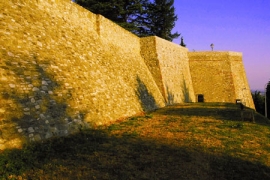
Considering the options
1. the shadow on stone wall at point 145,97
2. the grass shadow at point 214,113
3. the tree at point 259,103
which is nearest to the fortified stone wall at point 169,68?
the shadow on stone wall at point 145,97

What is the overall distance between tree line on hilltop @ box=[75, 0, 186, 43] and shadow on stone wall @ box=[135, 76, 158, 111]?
13795 millimetres

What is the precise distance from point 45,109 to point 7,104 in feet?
4.53

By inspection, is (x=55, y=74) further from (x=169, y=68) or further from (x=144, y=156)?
(x=169, y=68)

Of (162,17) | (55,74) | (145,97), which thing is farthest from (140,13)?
(55,74)

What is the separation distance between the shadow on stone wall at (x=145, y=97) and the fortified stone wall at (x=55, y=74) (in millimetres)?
625

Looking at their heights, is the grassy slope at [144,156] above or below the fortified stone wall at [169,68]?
below

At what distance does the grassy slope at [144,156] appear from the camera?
16.3ft

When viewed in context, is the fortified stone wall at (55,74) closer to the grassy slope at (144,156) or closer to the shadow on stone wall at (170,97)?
the grassy slope at (144,156)

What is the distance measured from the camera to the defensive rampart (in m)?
6.86

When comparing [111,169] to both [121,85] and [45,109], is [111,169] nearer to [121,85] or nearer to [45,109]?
[45,109]

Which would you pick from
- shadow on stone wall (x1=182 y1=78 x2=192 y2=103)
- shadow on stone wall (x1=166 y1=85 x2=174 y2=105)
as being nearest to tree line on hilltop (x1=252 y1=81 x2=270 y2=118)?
shadow on stone wall (x1=182 y1=78 x2=192 y2=103)

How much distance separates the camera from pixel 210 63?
31.6 m

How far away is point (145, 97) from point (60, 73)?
29.3ft

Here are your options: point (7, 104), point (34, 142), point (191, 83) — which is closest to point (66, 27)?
point (7, 104)
